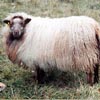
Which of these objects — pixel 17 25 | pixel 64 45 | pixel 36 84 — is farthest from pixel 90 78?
pixel 17 25

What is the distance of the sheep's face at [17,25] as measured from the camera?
6.99 metres

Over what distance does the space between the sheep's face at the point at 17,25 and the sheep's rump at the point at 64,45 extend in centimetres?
18

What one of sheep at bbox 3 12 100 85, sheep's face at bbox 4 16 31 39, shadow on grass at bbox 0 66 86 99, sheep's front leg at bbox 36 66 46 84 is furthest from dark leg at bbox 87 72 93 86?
sheep's face at bbox 4 16 31 39

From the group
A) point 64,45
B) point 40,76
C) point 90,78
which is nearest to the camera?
point 64,45

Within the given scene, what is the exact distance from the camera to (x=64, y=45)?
664cm

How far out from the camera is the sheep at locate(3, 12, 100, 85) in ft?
21.8

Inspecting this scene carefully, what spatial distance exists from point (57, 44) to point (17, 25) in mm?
849

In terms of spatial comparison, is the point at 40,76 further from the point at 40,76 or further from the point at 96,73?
the point at 96,73

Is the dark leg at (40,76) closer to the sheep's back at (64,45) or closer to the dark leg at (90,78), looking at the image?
the sheep's back at (64,45)

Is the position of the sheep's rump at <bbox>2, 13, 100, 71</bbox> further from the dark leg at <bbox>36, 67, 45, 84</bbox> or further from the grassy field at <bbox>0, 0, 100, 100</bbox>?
the grassy field at <bbox>0, 0, 100, 100</bbox>

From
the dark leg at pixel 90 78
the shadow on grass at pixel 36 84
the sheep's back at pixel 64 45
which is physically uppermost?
the sheep's back at pixel 64 45

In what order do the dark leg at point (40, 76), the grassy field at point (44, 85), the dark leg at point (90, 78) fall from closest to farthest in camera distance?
the grassy field at point (44, 85)
the dark leg at point (90, 78)
the dark leg at point (40, 76)

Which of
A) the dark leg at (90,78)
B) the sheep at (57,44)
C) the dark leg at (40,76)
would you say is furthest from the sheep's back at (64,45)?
the dark leg at (40,76)

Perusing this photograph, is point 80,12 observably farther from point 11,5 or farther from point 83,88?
point 83,88
